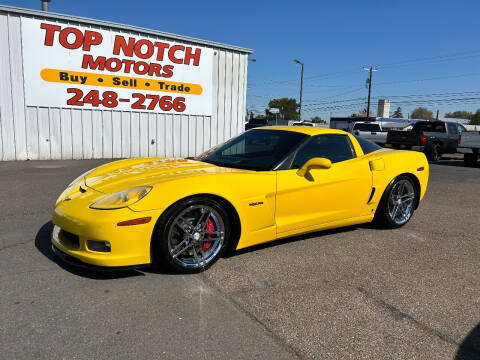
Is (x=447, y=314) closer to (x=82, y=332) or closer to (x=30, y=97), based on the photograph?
(x=82, y=332)

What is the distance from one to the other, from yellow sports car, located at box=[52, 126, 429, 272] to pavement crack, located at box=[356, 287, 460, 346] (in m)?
1.04

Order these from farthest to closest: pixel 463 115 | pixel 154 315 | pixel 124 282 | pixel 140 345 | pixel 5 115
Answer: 1. pixel 463 115
2. pixel 5 115
3. pixel 124 282
4. pixel 154 315
5. pixel 140 345

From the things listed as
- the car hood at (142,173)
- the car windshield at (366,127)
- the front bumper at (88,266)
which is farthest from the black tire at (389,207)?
the car windshield at (366,127)

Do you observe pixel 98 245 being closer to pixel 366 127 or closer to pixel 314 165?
pixel 314 165

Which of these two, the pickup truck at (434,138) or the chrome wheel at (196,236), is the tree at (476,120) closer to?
the pickup truck at (434,138)

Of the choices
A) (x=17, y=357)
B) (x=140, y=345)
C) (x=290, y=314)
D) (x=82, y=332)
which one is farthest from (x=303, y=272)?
(x=17, y=357)

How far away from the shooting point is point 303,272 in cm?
335

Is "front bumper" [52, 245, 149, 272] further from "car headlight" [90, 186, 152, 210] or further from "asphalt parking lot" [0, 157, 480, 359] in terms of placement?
"car headlight" [90, 186, 152, 210]

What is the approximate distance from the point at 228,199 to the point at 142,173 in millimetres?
929

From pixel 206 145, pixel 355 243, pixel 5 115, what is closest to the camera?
pixel 355 243

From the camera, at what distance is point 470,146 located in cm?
1305

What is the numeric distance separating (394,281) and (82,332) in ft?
8.13

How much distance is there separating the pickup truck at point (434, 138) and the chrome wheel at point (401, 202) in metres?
11.0

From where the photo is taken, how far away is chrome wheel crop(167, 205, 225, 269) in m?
3.13
